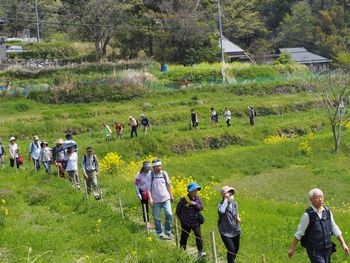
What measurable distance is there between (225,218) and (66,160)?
9223 millimetres

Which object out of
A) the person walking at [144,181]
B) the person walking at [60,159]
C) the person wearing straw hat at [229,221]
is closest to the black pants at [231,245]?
the person wearing straw hat at [229,221]

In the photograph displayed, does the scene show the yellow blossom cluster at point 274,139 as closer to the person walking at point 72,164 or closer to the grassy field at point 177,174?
the grassy field at point 177,174

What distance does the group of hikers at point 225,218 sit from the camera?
6.68 metres

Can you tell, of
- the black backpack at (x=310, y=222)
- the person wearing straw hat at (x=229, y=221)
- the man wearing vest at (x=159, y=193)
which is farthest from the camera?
the man wearing vest at (x=159, y=193)

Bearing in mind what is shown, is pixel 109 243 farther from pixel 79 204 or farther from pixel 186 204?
pixel 79 204

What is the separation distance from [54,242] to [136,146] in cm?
1522

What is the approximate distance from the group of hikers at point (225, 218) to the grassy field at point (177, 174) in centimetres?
55

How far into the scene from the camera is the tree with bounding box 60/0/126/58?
1844 inches

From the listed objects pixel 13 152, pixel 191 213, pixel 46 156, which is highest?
pixel 191 213

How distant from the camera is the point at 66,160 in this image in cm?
1608

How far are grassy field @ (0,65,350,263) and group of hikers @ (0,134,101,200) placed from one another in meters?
0.49

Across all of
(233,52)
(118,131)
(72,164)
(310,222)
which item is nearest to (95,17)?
(233,52)

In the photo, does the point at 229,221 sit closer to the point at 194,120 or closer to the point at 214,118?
the point at 194,120

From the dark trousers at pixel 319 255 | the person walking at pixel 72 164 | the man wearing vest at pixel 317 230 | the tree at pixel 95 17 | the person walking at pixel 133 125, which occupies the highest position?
the tree at pixel 95 17
